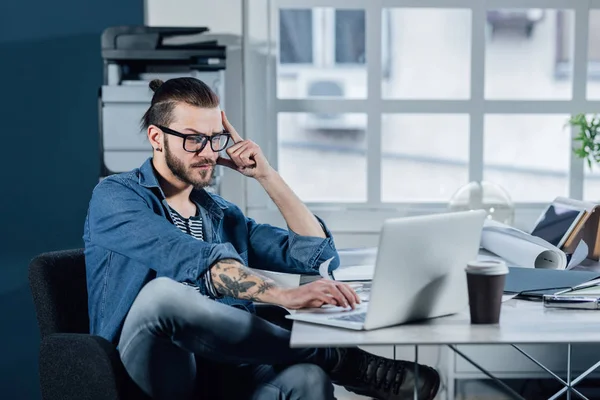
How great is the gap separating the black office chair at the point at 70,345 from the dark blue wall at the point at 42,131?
1537 millimetres

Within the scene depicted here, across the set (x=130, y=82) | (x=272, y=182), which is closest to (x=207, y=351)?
(x=272, y=182)

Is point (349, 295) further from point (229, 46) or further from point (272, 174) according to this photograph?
point (229, 46)

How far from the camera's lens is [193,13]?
349cm

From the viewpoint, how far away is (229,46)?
355 cm

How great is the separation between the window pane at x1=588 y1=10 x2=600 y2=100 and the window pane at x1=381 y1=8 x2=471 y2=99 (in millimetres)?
572

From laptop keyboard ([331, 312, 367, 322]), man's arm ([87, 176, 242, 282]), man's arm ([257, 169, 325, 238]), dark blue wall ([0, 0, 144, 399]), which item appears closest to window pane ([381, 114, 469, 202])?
dark blue wall ([0, 0, 144, 399])

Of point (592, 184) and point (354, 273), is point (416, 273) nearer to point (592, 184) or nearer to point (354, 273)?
point (354, 273)

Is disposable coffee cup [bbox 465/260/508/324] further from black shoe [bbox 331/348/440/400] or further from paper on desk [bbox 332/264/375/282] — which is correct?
paper on desk [bbox 332/264/375/282]

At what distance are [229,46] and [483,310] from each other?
2.30 metres

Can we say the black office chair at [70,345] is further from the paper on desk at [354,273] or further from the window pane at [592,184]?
the window pane at [592,184]

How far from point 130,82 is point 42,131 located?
69cm

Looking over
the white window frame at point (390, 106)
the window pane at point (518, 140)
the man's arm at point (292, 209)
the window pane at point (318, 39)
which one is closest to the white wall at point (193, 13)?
the white window frame at point (390, 106)

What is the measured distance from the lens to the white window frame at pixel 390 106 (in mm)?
3645

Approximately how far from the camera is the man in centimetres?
168
